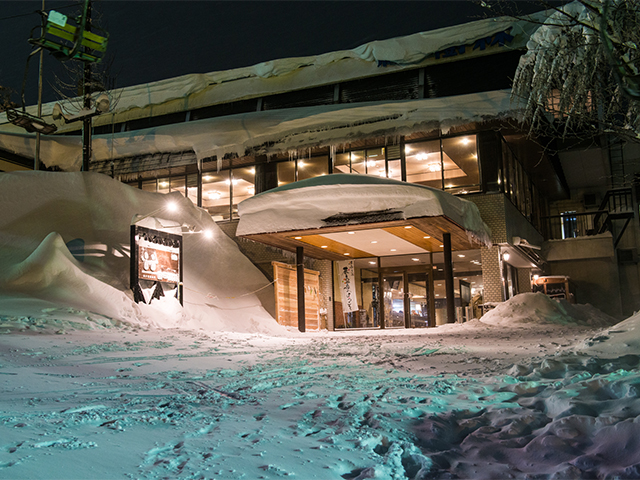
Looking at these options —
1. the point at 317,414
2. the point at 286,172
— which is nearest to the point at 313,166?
the point at 286,172

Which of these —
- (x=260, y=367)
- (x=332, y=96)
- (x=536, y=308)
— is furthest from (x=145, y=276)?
(x=332, y=96)

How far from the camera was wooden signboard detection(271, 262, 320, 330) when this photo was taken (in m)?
16.4

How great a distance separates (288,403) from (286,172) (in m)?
15.8

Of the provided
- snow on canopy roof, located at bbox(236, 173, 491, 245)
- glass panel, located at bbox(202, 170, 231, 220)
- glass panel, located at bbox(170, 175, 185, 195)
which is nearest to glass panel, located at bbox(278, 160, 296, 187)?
glass panel, located at bbox(202, 170, 231, 220)

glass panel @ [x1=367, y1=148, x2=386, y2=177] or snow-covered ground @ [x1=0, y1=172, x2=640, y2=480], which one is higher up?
glass panel @ [x1=367, y1=148, x2=386, y2=177]

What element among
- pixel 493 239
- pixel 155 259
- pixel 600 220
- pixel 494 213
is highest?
pixel 600 220

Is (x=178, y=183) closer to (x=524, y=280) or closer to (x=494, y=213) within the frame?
(x=494, y=213)

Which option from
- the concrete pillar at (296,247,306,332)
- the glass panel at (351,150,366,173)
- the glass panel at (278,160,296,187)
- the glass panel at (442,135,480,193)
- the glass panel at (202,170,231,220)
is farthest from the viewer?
the glass panel at (202,170,231,220)

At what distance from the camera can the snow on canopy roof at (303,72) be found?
18.0 m

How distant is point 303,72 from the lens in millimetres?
20797

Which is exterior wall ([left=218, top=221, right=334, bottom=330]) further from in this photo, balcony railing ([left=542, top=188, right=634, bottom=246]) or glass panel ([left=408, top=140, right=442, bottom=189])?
balcony railing ([left=542, top=188, right=634, bottom=246])

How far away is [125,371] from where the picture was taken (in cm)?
504

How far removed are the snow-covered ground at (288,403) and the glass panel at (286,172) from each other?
1051 cm

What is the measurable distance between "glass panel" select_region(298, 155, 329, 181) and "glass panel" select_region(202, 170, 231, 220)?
318 cm
